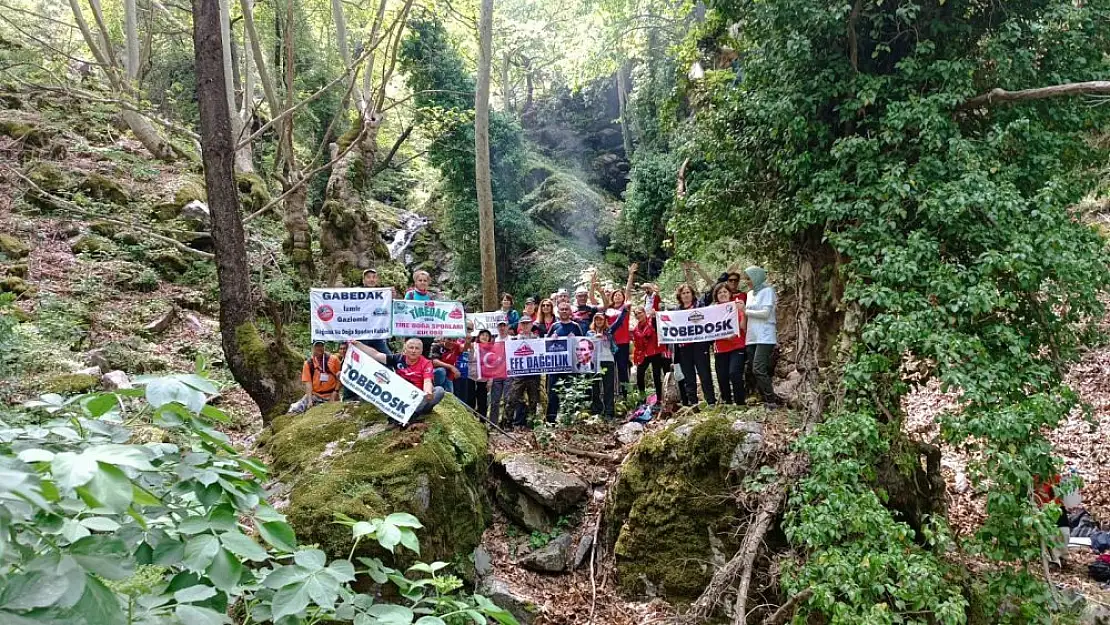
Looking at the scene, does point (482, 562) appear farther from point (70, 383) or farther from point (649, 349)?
point (70, 383)

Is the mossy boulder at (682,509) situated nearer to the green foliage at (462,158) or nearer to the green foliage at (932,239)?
the green foliage at (932,239)

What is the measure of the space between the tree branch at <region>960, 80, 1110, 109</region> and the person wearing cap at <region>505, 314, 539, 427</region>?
5639mm

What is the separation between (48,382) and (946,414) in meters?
9.63

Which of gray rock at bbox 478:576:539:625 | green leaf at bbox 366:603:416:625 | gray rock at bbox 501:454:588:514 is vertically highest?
green leaf at bbox 366:603:416:625

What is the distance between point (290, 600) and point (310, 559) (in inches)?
5.7

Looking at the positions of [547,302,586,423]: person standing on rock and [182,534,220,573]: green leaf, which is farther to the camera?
[547,302,586,423]: person standing on rock

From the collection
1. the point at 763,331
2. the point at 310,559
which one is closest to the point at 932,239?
the point at 763,331

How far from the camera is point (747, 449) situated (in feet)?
21.2

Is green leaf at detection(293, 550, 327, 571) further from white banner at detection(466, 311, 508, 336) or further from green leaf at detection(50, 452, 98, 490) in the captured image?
white banner at detection(466, 311, 508, 336)

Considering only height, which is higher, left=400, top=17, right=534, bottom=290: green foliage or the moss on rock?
left=400, top=17, right=534, bottom=290: green foliage

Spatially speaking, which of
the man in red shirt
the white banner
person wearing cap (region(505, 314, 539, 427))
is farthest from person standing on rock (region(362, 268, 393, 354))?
the white banner

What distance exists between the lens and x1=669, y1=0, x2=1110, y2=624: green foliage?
191 inches

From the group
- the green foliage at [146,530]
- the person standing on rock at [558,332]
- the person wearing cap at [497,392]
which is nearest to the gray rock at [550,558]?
the person standing on rock at [558,332]

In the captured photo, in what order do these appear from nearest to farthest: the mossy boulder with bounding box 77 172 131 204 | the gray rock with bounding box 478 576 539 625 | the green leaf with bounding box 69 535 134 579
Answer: the green leaf with bounding box 69 535 134 579 → the gray rock with bounding box 478 576 539 625 → the mossy boulder with bounding box 77 172 131 204
